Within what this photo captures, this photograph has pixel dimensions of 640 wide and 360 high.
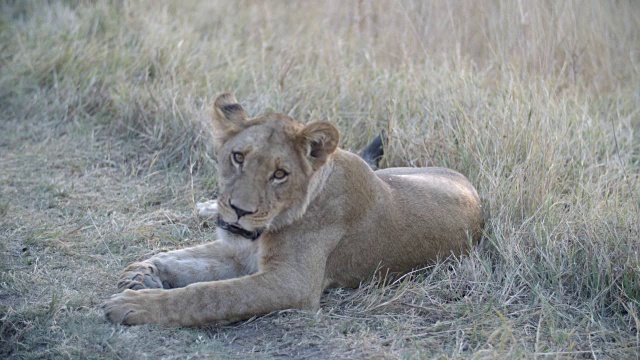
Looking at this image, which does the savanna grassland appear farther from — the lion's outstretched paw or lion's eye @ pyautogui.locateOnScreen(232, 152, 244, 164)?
lion's eye @ pyautogui.locateOnScreen(232, 152, 244, 164)

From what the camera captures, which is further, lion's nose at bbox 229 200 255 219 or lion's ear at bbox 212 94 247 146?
lion's ear at bbox 212 94 247 146

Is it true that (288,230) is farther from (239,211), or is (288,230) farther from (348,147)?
(348,147)

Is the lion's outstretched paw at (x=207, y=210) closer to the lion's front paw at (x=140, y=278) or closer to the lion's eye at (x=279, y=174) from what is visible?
the lion's front paw at (x=140, y=278)

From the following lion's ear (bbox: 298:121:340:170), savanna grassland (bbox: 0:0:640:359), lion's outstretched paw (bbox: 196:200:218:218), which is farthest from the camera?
lion's outstretched paw (bbox: 196:200:218:218)

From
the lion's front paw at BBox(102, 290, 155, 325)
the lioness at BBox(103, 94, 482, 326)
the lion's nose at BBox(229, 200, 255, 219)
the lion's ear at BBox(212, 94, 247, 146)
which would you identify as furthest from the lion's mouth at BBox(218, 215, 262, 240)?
the lion's front paw at BBox(102, 290, 155, 325)

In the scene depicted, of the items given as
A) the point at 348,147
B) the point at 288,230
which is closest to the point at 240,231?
the point at 288,230

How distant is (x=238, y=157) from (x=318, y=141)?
355 mm

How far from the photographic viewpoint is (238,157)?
11.3 feet

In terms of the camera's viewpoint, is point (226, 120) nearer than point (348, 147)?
Yes

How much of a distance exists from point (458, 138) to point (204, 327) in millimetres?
2348

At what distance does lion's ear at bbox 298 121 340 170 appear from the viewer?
345 centimetres

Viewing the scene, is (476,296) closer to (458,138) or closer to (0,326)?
(458,138)

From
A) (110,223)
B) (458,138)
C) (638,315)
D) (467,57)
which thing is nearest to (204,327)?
(110,223)

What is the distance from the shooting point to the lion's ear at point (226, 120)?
3.61 metres
